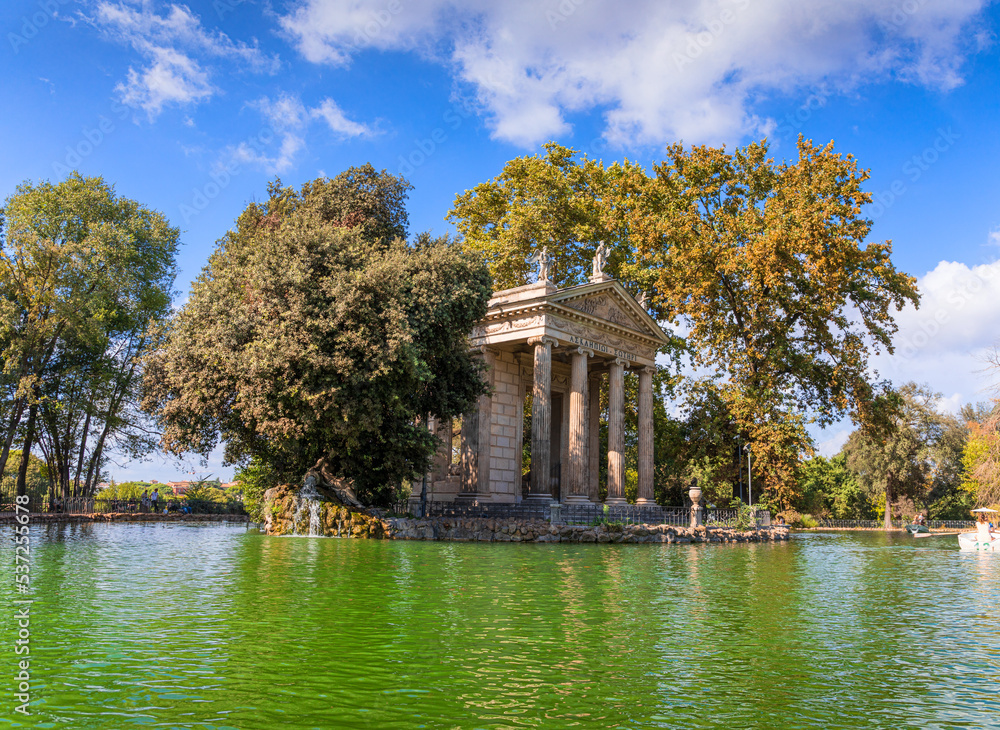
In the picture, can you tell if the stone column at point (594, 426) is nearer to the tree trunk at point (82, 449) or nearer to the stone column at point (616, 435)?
the stone column at point (616, 435)

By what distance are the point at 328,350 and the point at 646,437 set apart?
19383 millimetres

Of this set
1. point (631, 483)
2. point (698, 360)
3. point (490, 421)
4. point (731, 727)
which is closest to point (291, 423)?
point (490, 421)

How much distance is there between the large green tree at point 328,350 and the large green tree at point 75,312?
538cm

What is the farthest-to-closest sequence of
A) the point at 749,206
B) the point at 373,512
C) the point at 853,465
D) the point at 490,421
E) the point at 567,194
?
the point at 853,465 → the point at 567,194 → the point at 749,206 → the point at 490,421 → the point at 373,512

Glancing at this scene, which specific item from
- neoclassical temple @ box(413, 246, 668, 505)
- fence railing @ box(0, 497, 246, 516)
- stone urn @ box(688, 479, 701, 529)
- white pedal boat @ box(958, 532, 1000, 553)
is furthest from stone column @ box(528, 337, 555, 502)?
fence railing @ box(0, 497, 246, 516)

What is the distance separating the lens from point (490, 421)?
34094 millimetres

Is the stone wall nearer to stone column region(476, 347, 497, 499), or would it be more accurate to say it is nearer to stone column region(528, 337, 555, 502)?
stone column region(528, 337, 555, 502)

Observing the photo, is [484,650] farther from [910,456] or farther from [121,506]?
[910,456]

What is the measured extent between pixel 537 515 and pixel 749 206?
19181mm

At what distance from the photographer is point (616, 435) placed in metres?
35.1

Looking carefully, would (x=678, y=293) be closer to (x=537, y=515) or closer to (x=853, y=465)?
(x=537, y=515)

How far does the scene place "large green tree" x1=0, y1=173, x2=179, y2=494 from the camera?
32688 mm

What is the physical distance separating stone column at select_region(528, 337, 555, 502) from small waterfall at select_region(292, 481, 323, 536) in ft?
30.0

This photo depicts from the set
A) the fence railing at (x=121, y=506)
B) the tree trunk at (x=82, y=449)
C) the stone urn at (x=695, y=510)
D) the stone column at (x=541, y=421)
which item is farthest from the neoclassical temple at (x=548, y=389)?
the tree trunk at (x=82, y=449)
